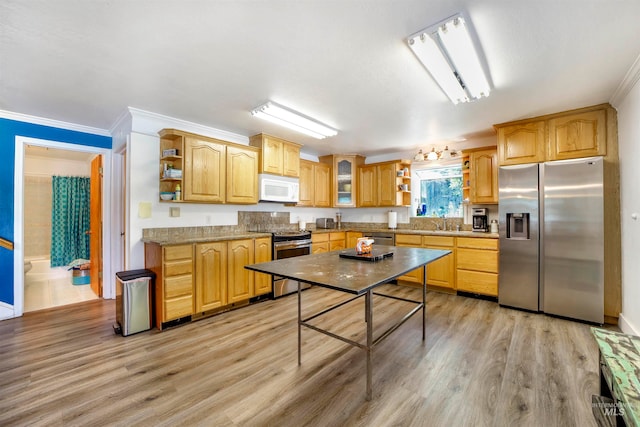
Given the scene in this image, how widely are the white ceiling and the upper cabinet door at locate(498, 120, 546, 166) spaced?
0.77 feet

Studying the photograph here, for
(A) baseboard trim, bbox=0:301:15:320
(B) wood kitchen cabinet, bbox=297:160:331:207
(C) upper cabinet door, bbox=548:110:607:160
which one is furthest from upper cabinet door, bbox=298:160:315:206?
(A) baseboard trim, bbox=0:301:15:320

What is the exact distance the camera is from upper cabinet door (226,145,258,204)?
3.76 meters

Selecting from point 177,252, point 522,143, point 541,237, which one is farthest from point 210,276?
point 522,143

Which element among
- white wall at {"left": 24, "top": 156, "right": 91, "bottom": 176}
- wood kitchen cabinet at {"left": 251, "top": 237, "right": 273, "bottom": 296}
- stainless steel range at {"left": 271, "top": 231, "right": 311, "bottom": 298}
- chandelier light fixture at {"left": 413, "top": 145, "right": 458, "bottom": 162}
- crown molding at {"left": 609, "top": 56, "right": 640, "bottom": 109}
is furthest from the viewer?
white wall at {"left": 24, "top": 156, "right": 91, "bottom": 176}

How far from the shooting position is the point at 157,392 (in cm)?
189

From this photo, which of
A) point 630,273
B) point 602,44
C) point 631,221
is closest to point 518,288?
point 630,273

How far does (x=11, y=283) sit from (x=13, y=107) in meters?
2.05

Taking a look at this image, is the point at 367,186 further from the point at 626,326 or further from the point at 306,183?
the point at 626,326

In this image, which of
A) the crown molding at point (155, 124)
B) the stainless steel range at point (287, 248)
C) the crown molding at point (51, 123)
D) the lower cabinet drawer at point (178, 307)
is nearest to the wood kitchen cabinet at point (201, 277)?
the lower cabinet drawer at point (178, 307)

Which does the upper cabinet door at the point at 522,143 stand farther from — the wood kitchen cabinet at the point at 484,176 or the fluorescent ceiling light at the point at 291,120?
the fluorescent ceiling light at the point at 291,120

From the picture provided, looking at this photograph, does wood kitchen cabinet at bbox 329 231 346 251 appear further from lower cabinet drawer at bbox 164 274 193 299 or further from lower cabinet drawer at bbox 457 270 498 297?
lower cabinet drawer at bbox 164 274 193 299

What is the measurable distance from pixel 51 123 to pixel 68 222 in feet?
10.5

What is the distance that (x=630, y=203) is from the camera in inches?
105

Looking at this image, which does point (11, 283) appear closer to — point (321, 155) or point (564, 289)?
point (321, 155)
